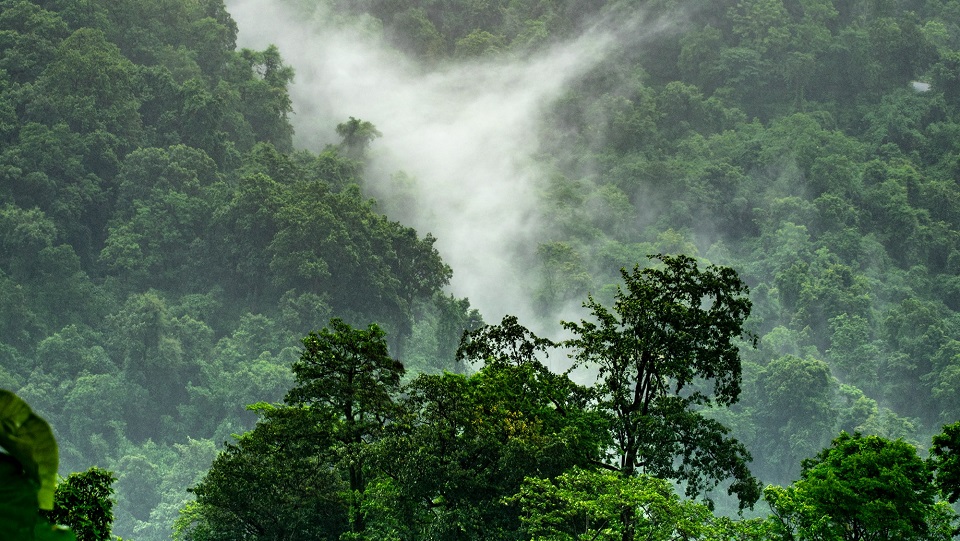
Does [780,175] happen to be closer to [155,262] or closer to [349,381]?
[155,262]

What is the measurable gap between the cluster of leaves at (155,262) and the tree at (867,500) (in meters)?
53.1

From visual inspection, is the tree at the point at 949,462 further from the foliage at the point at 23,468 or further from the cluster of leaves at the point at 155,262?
the cluster of leaves at the point at 155,262

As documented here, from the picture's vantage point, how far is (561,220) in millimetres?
93500

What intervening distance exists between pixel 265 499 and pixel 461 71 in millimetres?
93168

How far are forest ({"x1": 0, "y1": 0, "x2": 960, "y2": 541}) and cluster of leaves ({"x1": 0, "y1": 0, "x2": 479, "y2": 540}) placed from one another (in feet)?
0.61

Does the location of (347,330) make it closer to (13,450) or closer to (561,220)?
(13,450)

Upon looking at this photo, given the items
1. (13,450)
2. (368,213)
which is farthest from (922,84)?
(13,450)

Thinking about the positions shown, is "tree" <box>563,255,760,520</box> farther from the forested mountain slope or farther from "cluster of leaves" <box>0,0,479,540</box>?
the forested mountain slope

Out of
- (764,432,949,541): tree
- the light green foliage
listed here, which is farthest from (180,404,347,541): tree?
(764,432,949,541): tree

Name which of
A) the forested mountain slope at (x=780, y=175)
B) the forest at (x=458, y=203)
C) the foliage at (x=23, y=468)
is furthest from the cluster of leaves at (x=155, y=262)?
the foliage at (x=23, y=468)

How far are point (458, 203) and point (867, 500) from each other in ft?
272

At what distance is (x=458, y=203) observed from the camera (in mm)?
100125

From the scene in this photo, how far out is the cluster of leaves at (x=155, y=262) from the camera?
238 ft

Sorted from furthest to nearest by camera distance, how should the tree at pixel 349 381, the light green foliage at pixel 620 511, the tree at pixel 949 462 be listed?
the tree at pixel 349 381
the light green foliage at pixel 620 511
the tree at pixel 949 462
